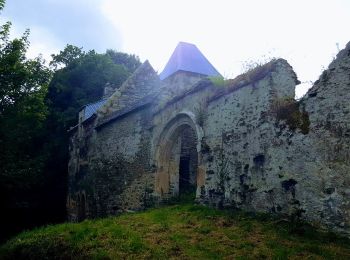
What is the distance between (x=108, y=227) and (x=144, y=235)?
1.46 m

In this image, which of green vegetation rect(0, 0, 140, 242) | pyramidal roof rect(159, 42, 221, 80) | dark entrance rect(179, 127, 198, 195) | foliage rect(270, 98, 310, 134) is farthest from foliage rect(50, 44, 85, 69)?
foliage rect(270, 98, 310, 134)

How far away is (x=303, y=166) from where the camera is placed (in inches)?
302

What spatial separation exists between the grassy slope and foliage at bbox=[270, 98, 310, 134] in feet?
6.69

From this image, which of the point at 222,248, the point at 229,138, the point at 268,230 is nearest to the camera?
the point at 222,248

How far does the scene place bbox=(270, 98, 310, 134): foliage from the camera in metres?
7.79

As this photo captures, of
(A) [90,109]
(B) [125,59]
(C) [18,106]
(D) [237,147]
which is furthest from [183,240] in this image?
(B) [125,59]

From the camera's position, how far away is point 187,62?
88.6 feet

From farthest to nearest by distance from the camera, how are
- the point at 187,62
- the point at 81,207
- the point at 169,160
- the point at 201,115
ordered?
the point at 187,62 < the point at 81,207 < the point at 169,160 < the point at 201,115

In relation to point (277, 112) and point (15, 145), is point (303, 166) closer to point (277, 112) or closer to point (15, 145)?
point (277, 112)

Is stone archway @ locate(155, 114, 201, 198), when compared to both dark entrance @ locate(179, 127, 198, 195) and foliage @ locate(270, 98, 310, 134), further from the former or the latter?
foliage @ locate(270, 98, 310, 134)

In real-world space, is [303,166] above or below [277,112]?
below

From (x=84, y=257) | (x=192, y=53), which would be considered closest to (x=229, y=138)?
(x=84, y=257)

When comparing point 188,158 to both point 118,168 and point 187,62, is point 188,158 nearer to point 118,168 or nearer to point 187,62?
point 118,168

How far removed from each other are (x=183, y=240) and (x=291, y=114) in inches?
138
